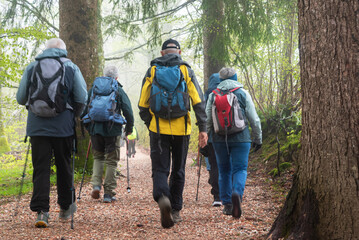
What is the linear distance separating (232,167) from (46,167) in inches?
90.3

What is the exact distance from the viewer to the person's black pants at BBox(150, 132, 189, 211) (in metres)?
3.87

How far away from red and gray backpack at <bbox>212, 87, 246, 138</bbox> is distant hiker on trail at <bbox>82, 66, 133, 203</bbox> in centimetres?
156

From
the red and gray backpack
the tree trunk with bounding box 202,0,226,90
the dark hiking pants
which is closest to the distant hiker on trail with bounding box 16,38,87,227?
the dark hiking pants

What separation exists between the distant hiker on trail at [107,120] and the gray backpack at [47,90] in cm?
147

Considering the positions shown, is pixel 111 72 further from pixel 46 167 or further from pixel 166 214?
pixel 166 214

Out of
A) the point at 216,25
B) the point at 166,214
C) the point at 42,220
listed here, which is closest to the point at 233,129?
the point at 166,214

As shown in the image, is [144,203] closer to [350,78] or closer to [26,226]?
[26,226]

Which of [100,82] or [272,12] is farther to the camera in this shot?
[272,12]

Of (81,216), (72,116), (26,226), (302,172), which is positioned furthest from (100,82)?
(302,172)

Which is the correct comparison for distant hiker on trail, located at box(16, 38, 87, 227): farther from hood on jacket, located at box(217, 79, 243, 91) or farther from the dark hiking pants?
hood on jacket, located at box(217, 79, 243, 91)

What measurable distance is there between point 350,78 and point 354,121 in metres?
0.32

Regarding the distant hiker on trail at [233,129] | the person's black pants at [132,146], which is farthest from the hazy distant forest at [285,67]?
the person's black pants at [132,146]

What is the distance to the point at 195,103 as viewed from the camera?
409 cm

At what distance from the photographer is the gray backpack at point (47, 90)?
3.86 meters
